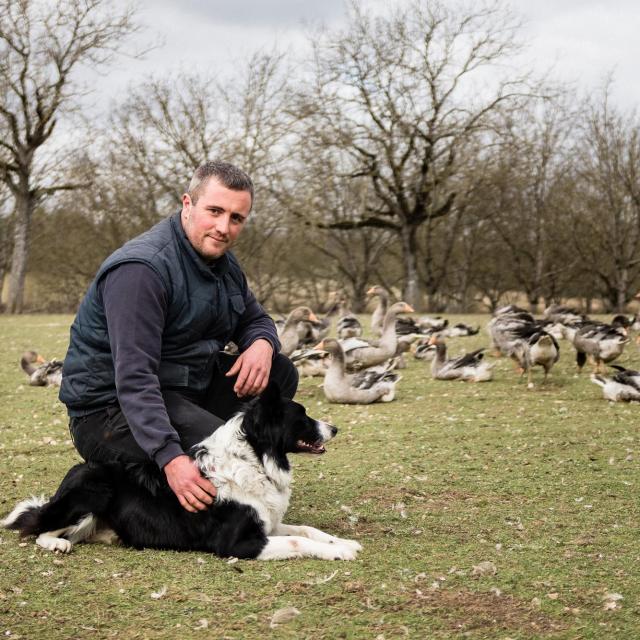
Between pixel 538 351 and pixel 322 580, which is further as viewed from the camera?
pixel 538 351

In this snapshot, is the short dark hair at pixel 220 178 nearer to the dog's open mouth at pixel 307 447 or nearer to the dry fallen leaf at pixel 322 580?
the dog's open mouth at pixel 307 447

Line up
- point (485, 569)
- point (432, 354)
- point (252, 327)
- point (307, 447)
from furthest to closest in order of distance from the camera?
point (432, 354), point (252, 327), point (307, 447), point (485, 569)

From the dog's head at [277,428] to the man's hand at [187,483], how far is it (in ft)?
1.23

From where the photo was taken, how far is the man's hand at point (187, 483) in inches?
161

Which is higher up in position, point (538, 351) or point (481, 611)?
point (538, 351)

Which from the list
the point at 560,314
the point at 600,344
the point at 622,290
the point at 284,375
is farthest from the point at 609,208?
the point at 284,375

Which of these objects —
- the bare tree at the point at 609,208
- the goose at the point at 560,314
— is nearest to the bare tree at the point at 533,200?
the bare tree at the point at 609,208

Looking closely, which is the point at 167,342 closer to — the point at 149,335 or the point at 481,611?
the point at 149,335

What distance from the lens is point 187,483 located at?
4.10m

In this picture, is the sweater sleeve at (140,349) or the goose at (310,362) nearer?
the sweater sleeve at (140,349)

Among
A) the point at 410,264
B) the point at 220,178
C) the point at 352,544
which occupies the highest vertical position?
the point at 410,264

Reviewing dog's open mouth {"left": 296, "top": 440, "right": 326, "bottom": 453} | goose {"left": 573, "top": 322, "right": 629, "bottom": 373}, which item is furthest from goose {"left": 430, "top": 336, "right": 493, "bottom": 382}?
dog's open mouth {"left": 296, "top": 440, "right": 326, "bottom": 453}

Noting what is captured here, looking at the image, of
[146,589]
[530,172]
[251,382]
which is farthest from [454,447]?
[530,172]

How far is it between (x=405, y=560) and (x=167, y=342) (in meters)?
1.79
